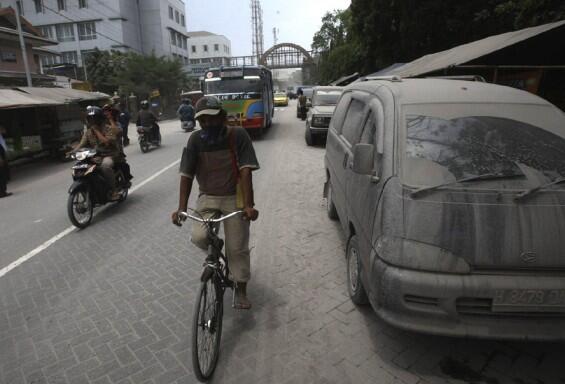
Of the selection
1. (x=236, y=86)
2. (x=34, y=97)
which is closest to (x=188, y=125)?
(x=236, y=86)

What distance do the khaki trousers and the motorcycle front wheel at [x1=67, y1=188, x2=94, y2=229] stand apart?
3505mm

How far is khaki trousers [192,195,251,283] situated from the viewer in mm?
3197

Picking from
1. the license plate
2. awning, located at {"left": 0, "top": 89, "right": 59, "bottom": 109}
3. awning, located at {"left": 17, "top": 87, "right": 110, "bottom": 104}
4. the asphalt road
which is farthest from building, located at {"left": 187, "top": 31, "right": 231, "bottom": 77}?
the license plate

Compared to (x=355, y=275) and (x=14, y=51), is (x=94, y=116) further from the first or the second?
(x=14, y=51)

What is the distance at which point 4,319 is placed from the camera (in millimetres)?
3570

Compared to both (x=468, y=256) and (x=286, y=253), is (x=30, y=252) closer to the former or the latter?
(x=286, y=253)

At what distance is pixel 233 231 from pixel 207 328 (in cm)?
79

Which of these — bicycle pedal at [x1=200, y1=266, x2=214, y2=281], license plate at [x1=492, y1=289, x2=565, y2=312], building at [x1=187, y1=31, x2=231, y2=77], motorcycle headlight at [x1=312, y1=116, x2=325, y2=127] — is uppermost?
building at [x1=187, y1=31, x2=231, y2=77]

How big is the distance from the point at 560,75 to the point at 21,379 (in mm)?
9716

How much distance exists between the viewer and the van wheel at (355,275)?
339 cm

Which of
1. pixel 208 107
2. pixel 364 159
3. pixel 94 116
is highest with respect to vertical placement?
pixel 208 107

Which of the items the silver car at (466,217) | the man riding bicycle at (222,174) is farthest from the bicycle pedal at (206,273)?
the silver car at (466,217)

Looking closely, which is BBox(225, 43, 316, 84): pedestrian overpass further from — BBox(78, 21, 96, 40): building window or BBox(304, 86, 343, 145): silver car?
BBox(304, 86, 343, 145): silver car

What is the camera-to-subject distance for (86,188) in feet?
20.6
